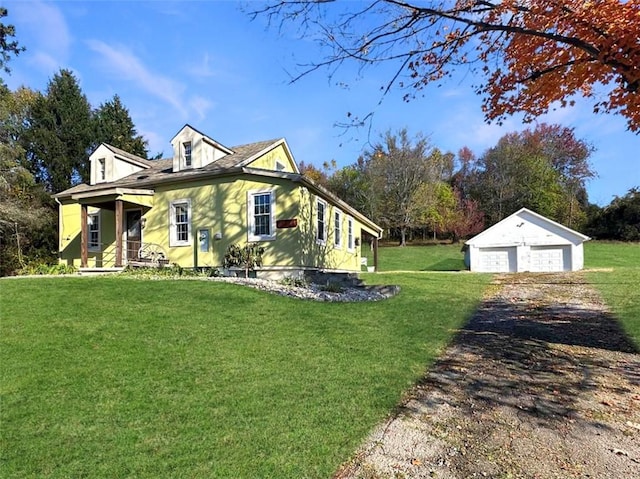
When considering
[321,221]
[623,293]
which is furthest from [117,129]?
[623,293]

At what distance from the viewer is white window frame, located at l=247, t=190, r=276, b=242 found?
14.4 meters

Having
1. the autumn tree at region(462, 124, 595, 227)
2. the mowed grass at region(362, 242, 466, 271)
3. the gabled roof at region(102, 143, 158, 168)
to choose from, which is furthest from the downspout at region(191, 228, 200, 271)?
the autumn tree at region(462, 124, 595, 227)

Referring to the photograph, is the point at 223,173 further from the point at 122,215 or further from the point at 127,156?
the point at 127,156

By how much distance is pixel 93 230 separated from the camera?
18250 mm

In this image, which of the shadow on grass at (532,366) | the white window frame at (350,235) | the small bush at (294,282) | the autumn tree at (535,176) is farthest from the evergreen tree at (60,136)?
the autumn tree at (535,176)

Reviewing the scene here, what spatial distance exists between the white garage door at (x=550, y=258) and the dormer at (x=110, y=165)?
2393 centimetres

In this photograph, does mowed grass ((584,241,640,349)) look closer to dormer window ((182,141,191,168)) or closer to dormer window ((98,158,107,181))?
dormer window ((182,141,191,168))

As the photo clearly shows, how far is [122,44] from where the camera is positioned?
33.3ft

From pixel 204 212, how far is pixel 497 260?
20587 mm

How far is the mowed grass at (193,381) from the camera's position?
3.08 meters

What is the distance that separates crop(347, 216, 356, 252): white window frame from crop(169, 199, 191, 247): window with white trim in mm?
7656

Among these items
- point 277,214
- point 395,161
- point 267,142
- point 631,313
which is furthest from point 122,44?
point 395,161

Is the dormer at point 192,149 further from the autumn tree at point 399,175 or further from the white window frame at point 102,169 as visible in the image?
the autumn tree at point 399,175

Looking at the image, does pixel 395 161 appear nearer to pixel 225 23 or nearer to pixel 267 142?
pixel 267 142
